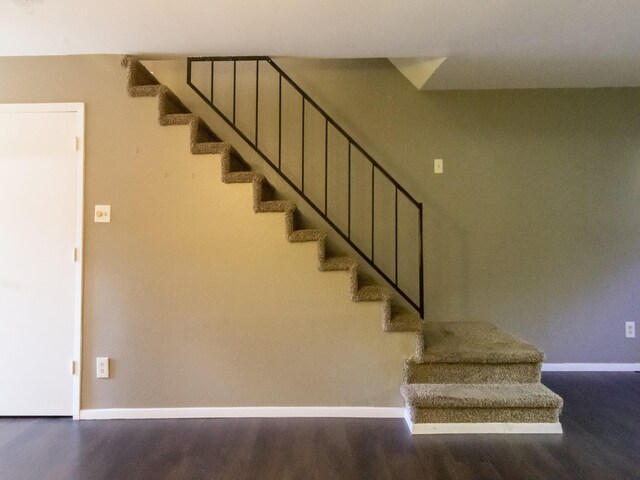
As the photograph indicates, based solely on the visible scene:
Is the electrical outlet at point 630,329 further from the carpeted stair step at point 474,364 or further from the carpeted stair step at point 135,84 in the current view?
the carpeted stair step at point 135,84

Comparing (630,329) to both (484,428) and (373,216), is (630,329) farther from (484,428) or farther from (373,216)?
(373,216)

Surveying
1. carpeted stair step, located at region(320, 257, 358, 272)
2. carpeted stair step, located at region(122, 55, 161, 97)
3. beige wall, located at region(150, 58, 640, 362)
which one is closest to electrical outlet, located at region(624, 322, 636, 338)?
beige wall, located at region(150, 58, 640, 362)

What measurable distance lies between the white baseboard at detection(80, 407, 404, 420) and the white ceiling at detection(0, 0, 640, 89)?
7.33ft

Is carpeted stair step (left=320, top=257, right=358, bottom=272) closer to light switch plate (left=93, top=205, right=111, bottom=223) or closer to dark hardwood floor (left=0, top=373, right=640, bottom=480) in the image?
dark hardwood floor (left=0, top=373, right=640, bottom=480)

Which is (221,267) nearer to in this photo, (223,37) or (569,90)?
(223,37)

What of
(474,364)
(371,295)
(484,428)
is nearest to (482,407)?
(484,428)

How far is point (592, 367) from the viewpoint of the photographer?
127 inches

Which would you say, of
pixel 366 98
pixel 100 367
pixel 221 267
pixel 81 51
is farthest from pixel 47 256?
pixel 366 98

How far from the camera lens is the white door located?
2.53 m

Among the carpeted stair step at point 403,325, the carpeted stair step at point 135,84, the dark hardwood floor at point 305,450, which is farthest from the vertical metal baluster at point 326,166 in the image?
the dark hardwood floor at point 305,450

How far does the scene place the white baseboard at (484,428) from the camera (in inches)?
91.1

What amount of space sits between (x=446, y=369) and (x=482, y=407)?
29cm

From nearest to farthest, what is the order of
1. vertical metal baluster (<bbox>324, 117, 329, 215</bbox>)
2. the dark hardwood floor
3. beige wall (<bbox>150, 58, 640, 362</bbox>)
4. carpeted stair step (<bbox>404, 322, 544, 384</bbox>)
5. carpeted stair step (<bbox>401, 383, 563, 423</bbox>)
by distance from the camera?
the dark hardwood floor → carpeted stair step (<bbox>401, 383, 563, 423</bbox>) → carpeted stair step (<bbox>404, 322, 544, 384</bbox>) → vertical metal baluster (<bbox>324, 117, 329, 215</bbox>) → beige wall (<bbox>150, 58, 640, 362</bbox>)

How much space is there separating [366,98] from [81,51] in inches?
77.5
